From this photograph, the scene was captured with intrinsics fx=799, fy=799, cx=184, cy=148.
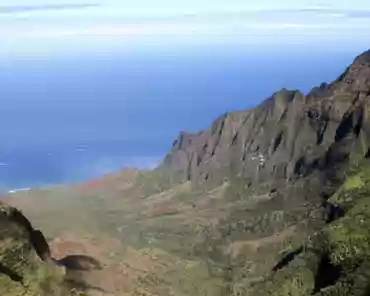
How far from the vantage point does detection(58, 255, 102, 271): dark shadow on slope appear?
9725 cm

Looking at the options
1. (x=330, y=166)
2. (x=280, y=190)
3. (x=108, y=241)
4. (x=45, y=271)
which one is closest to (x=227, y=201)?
(x=280, y=190)

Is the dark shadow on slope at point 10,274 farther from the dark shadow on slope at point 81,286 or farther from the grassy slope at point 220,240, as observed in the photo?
the grassy slope at point 220,240

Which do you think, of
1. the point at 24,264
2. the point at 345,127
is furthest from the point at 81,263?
the point at 345,127

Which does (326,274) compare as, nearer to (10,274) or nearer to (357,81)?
(10,274)

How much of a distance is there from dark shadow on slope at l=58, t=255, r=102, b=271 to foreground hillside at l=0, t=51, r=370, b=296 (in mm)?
748

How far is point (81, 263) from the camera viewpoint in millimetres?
104312

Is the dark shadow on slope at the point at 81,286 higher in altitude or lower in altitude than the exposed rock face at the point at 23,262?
lower

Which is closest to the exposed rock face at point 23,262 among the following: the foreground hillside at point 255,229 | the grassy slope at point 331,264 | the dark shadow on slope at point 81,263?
the foreground hillside at point 255,229

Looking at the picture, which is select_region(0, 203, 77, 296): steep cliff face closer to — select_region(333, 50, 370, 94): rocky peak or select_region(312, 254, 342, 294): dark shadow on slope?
select_region(312, 254, 342, 294): dark shadow on slope

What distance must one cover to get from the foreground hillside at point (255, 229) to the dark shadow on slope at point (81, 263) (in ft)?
2.45

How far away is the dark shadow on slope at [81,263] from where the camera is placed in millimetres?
97250

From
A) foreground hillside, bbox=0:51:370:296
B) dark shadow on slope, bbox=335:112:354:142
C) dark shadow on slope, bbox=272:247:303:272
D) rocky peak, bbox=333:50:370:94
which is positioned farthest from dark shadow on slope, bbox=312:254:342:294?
rocky peak, bbox=333:50:370:94

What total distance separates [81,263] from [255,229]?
6311cm

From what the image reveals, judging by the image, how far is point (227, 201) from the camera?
189 meters
